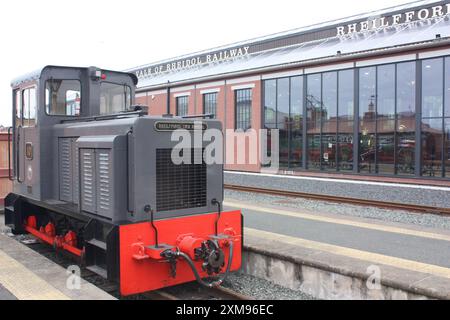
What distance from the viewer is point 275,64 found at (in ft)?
62.3

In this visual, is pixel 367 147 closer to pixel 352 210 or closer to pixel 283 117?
pixel 283 117

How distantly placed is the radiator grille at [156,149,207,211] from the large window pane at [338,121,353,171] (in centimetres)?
1238

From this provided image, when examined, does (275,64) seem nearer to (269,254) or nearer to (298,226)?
(298,226)

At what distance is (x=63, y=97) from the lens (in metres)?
6.28

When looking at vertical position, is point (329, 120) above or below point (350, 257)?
above

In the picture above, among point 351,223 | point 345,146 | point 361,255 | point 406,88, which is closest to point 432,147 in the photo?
point 406,88

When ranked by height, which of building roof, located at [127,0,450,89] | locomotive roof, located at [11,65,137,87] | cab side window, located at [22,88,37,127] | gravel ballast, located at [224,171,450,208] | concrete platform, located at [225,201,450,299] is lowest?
concrete platform, located at [225,201,450,299]

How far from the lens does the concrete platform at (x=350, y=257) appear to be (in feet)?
15.7

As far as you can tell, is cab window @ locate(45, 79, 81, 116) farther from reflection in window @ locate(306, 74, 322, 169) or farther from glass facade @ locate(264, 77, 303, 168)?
glass facade @ locate(264, 77, 303, 168)

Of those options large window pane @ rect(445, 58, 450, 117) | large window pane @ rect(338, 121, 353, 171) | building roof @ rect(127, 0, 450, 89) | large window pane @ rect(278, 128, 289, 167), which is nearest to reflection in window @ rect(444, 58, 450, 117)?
large window pane @ rect(445, 58, 450, 117)

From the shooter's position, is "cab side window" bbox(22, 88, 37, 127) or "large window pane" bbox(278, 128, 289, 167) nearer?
"cab side window" bbox(22, 88, 37, 127)

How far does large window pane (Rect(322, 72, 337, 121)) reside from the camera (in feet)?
55.8

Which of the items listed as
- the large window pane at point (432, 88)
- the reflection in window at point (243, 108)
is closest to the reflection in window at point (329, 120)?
the large window pane at point (432, 88)

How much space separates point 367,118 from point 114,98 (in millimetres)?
11854
